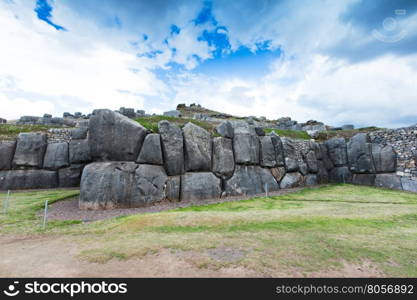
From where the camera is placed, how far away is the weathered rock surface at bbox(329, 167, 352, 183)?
66.5 ft

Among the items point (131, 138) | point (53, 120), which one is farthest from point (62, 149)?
point (131, 138)

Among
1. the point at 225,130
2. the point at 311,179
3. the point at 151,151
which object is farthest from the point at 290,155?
the point at 151,151

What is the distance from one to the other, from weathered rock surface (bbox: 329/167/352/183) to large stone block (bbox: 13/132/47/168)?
85.8ft

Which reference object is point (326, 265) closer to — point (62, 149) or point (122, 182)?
point (122, 182)

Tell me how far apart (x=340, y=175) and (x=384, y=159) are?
374cm

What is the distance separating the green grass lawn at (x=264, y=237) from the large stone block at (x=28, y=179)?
776 cm

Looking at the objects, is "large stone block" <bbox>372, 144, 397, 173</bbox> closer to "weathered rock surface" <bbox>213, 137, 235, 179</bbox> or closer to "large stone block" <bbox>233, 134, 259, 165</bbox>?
"large stone block" <bbox>233, 134, 259, 165</bbox>

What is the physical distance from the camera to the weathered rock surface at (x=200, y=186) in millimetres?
13188

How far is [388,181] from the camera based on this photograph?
1778cm

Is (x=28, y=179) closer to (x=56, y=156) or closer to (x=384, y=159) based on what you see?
(x=56, y=156)

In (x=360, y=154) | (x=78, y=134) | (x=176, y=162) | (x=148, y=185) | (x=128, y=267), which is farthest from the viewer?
(x=360, y=154)

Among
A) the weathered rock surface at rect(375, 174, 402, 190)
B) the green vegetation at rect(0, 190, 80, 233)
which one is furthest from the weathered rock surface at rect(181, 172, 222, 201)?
the weathered rock surface at rect(375, 174, 402, 190)

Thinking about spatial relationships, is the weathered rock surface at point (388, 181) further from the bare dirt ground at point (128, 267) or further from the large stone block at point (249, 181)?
the bare dirt ground at point (128, 267)

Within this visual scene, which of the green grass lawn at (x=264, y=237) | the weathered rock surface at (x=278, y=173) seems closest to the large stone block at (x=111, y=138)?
the green grass lawn at (x=264, y=237)
